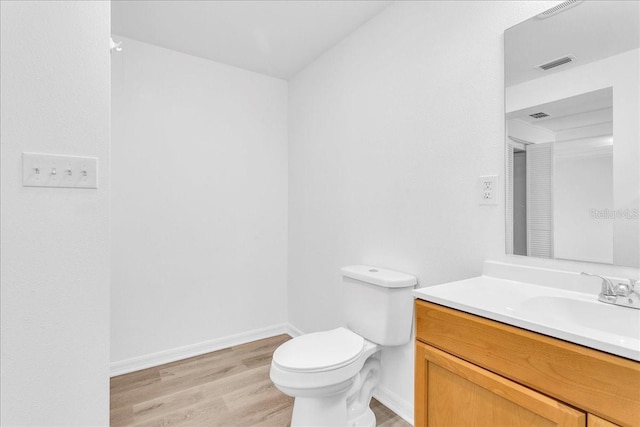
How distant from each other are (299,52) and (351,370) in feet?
7.18

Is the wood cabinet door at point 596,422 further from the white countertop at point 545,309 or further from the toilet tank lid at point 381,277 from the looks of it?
the toilet tank lid at point 381,277

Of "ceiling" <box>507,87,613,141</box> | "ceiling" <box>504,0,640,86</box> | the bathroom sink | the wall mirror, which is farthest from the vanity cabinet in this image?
"ceiling" <box>504,0,640,86</box>

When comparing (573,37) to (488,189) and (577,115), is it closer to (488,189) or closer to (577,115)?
(577,115)

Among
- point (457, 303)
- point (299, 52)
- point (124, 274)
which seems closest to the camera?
point (457, 303)

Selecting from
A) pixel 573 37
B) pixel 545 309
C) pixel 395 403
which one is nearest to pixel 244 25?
pixel 573 37

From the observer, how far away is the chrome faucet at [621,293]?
38.1 inches

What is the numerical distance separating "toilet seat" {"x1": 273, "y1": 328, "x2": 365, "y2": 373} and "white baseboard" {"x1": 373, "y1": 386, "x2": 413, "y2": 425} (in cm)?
43

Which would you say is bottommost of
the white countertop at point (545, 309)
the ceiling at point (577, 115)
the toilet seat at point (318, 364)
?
the toilet seat at point (318, 364)

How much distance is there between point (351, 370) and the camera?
1.49 meters

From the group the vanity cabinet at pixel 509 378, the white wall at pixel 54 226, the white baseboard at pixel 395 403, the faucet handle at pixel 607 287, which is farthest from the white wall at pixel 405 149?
the white wall at pixel 54 226

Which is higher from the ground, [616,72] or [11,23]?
[11,23]

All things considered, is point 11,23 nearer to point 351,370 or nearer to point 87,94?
point 87,94

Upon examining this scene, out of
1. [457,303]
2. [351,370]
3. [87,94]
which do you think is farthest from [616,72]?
[87,94]

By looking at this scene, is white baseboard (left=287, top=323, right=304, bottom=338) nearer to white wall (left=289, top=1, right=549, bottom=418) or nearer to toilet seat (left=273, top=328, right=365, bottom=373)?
white wall (left=289, top=1, right=549, bottom=418)
